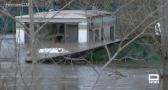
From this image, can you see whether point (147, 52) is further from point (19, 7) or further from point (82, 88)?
point (19, 7)

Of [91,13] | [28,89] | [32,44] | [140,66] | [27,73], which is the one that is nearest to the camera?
[32,44]

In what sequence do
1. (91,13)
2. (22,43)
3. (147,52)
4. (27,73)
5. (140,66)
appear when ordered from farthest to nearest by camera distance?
(140,66), (147,52), (91,13), (22,43), (27,73)

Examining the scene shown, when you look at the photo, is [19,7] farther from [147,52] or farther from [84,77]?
[84,77]

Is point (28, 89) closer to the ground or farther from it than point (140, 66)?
farther from it

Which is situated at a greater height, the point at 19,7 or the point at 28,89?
the point at 19,7

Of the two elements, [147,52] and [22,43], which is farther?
[147,52]

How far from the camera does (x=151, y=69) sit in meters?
20.6

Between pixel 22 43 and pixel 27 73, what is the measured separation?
0.78 metres

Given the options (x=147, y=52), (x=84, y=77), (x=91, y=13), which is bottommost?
(x=84, y=77)

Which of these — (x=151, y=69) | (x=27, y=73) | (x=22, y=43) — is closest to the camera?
(x=27, y=73)

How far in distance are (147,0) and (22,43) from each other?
375 cm

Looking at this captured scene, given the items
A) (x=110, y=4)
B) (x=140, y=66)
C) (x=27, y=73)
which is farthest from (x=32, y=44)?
(x=140, y=66)

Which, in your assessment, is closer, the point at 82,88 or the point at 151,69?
the point at 82,88

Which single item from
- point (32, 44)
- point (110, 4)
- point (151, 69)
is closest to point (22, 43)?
point (32, 44)
